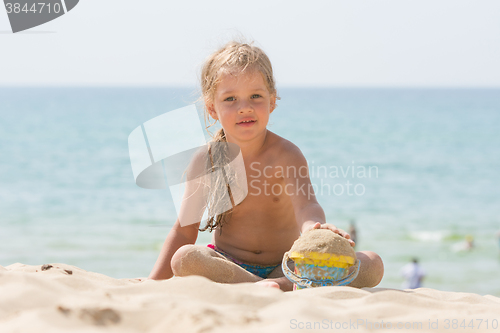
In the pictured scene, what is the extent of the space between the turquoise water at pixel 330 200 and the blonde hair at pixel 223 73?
355 mm

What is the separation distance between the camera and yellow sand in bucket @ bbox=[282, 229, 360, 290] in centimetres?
202

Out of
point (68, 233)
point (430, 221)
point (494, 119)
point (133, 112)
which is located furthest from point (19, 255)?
point (494, 119)

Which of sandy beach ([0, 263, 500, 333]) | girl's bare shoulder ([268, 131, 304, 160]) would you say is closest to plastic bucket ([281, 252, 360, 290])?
sandy beach ([0, 263, 500, 333])

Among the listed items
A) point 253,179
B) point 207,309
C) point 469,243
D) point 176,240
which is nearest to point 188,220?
point 176,240

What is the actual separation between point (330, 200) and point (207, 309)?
10378 mm

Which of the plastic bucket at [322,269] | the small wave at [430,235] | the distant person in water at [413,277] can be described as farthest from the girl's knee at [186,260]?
the small wave at [430,235]

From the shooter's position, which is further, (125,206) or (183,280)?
(125,206)

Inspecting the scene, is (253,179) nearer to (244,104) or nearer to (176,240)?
(244,104)

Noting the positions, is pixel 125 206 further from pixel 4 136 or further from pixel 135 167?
pixel 4 136

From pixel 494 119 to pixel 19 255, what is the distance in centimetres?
3389

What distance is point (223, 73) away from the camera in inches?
111

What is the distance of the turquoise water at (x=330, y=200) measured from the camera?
772cm

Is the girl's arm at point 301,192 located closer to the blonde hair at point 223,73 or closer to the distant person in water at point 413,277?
the blonde hair at point 223,73

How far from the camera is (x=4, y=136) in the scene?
2453cm
